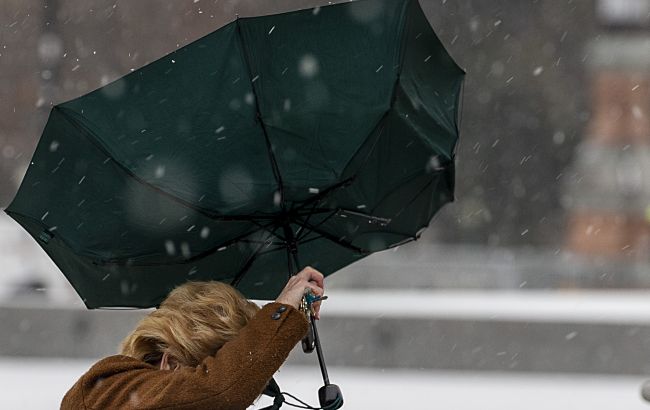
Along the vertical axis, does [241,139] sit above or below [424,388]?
below

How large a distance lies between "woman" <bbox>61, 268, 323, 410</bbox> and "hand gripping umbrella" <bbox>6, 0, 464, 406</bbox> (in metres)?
0.32

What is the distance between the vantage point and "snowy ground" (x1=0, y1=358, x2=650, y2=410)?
6480 millimetres

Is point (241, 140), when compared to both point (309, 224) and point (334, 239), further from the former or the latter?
point (334, 239)

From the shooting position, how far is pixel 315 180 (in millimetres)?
2205

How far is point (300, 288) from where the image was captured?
1.98 m

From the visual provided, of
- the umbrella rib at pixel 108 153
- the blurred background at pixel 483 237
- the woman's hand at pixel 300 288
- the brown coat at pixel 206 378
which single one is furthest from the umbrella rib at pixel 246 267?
the blurred background at pixel 483 237

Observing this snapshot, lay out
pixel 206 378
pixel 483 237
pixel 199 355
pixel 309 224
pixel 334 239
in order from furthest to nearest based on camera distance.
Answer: pixel 483 237 < pixel 334 239 < pixel 309 224 < pixel 199 355 < pixel 206 378

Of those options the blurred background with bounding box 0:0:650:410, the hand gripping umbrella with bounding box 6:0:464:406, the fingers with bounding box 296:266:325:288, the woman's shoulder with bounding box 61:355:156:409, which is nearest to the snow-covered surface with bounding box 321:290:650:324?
the blurred background with bounding box 0:0:650:410

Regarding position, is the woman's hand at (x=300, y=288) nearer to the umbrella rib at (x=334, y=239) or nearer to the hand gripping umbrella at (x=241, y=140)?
the hand gripping umbrella at (x=241, y=140)

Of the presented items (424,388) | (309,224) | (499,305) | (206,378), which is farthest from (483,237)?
(206,378)

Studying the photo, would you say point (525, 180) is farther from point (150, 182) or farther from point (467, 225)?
point (150, 182)

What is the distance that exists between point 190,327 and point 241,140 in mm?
517

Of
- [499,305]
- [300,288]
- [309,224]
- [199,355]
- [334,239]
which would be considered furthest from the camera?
[499,305]

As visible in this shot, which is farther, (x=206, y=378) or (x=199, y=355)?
(x=199, y=355)
